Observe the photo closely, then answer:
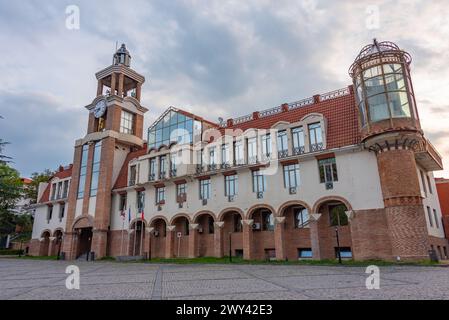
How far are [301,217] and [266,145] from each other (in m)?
6.27

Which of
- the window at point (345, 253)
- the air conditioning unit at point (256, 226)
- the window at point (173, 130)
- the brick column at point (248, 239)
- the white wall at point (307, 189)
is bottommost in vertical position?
the window at point (345, 253)

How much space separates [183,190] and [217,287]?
20.9 meters

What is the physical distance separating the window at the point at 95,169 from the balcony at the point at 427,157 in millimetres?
31148

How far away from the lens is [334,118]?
2502 cm

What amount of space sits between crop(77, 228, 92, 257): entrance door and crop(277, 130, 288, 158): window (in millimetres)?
24913

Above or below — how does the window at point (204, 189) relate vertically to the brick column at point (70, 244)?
above

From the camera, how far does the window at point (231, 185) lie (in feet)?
92.0

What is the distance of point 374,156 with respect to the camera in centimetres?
2222

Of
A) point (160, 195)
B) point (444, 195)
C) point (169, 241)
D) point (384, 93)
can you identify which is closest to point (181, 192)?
point (160, 195)

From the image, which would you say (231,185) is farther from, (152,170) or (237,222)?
(152,170)

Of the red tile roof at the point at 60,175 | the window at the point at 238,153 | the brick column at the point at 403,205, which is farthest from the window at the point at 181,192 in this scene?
the red tile roof at the point at 60,175

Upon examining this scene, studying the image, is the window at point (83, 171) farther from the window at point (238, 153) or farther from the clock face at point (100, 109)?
the window at point (238, 153)

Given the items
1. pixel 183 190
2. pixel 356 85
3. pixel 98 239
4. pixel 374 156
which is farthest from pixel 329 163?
pixel 98 239
